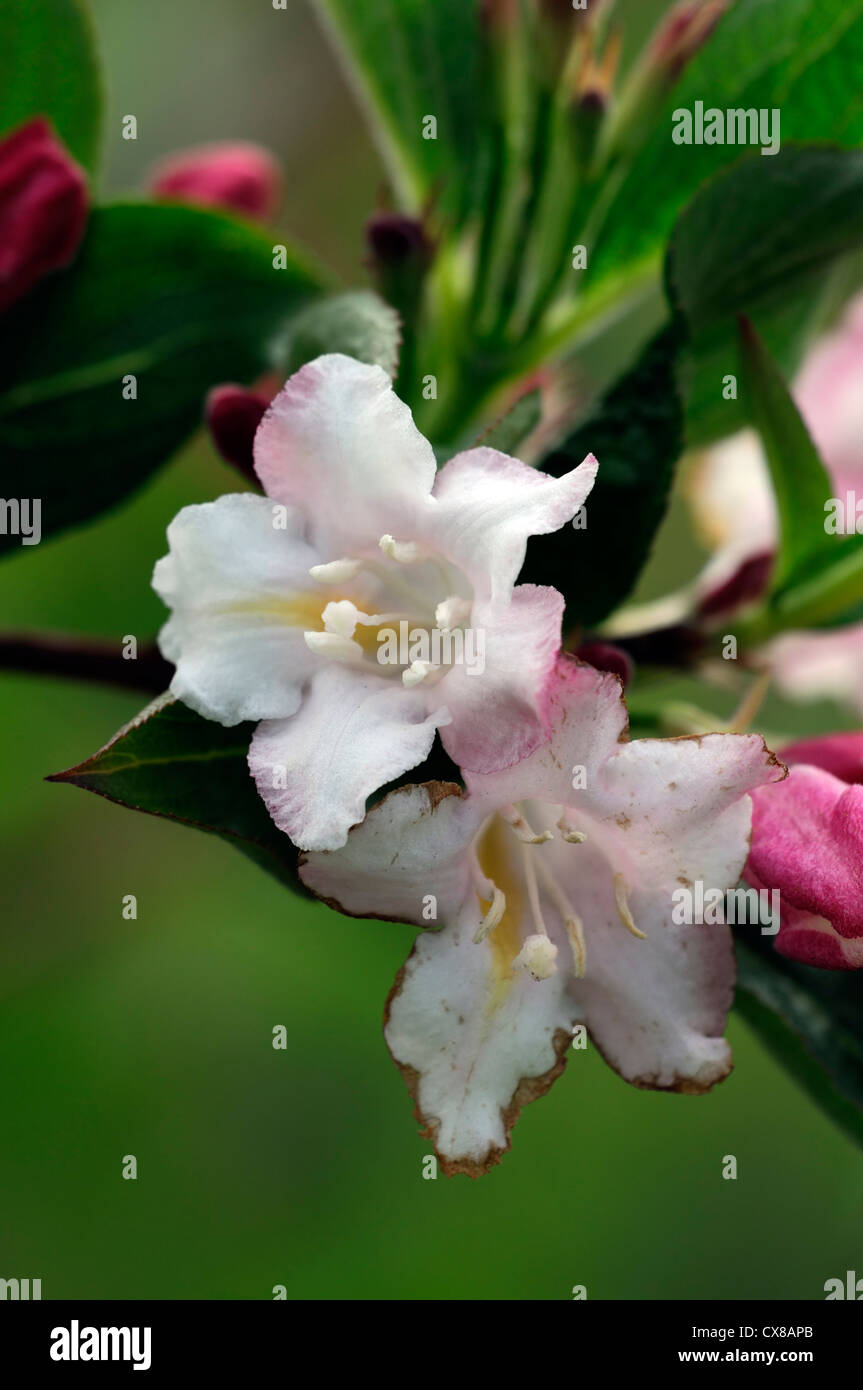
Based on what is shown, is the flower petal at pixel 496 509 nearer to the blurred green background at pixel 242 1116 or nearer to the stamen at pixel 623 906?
the stamen at pixel 623 906

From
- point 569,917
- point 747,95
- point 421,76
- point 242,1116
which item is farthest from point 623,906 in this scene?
point 242,1116

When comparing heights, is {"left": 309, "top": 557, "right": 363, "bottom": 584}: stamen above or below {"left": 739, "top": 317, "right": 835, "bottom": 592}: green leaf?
below

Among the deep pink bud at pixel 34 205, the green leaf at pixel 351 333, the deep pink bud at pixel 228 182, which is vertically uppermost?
the deep pink bud at pixel 228 182

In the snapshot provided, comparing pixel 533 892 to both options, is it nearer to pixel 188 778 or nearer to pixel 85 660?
pixel 188 778

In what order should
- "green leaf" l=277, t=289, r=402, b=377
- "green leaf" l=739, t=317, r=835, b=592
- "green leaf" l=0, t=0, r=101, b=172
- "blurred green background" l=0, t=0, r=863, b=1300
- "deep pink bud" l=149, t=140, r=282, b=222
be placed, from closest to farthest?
"green leaf" l=277, t=289, r=402, b=377
"green leaf" l=739, t=317, r=835, b=592
"green leaf" l=0, t=0, r=101, b=172
"deep pink bud" l=149, t=140, r=282, b=222
"blurred green background" l=0, t=0, r=863, b=1300

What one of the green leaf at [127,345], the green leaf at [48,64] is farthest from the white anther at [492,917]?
the green leaf at [48,64]

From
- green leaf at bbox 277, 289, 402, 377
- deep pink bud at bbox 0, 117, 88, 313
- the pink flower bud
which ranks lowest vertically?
green leaf at bbox 277, 289, 402, 377

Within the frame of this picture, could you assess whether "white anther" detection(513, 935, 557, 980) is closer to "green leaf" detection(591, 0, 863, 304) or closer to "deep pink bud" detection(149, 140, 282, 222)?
"green leaf" detection(591, 0, 863, 304)

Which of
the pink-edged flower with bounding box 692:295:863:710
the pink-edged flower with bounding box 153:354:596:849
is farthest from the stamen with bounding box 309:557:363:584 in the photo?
the pink-edged flower with bounding box 692:295:863:710
